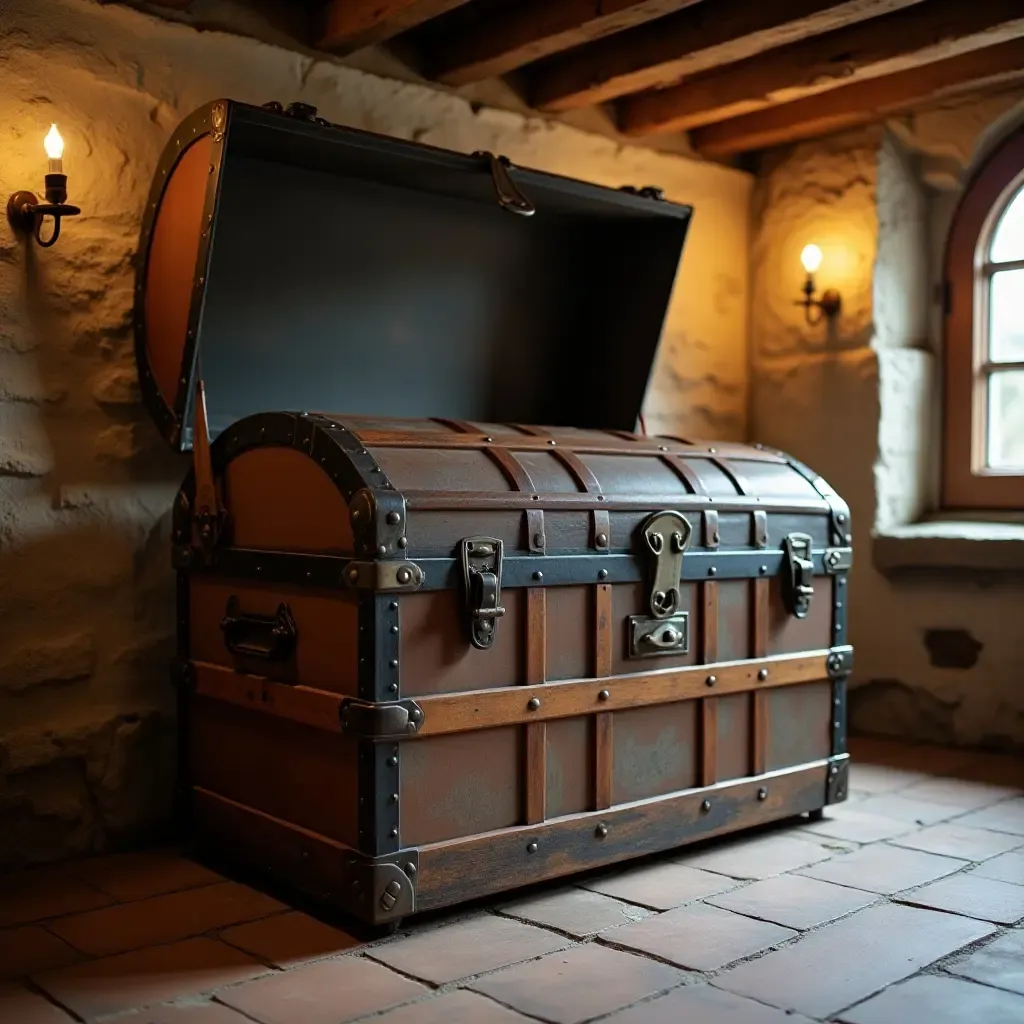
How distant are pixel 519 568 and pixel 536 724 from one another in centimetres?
36

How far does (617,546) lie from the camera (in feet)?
9.70

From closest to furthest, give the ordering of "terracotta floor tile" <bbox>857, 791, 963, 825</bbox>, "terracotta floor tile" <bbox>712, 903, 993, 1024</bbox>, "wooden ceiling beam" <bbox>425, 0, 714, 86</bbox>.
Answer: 1. "terracotta floor tile" <bbox>712, 903, 993, 1024</bbox>
2. "wooden ceiling beam" <bbox>425, 0, 714, 86</bbox>
3. "terracotta floor tile" <bbox>857, 791, 963, 825</bbox>

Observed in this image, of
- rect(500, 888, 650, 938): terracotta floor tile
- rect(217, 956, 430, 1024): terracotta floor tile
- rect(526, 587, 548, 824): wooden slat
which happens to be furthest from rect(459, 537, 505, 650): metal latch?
rect(217, 956, 430, 1024): terracotta floor tile

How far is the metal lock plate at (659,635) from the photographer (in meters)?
2.99

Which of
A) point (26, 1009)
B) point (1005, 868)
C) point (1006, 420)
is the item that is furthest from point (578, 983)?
point (1006, 420)

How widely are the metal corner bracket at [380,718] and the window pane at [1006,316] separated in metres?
3.05

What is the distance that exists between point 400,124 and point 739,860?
238cm

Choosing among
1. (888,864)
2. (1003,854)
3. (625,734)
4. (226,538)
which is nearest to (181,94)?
(226,538)

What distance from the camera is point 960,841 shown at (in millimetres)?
3254

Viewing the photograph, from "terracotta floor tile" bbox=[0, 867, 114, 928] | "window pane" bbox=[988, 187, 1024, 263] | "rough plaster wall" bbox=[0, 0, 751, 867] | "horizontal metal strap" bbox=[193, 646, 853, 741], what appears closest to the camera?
"horizontal metal strap" bbox=[193, 646, 853, 741]

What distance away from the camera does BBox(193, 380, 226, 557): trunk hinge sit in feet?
9.68

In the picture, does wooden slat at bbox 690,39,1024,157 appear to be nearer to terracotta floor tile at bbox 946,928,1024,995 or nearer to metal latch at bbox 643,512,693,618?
metal latch at bbox 643,512,693,618

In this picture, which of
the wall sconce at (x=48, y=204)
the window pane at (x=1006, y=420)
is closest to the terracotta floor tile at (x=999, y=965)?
the window pane at (x=1006, y=420)

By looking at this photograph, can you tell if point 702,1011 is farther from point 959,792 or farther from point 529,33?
point 529,33
